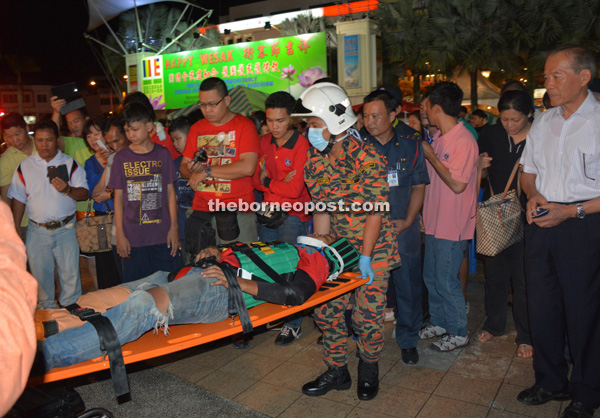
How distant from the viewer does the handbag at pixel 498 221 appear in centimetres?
399

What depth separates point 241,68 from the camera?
23141 mm

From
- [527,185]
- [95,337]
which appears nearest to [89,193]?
[95,337]

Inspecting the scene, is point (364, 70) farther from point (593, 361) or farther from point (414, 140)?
point (593, 361)

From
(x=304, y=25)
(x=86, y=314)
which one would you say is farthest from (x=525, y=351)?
(x=304, y=25)

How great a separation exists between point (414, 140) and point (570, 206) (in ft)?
4.79

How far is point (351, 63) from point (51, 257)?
17704mm

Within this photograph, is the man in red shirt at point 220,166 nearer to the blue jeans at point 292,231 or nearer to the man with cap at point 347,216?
the blue jeans at point 292,231

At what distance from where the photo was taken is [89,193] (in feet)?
17.3

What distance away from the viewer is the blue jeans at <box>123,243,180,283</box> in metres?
4.55

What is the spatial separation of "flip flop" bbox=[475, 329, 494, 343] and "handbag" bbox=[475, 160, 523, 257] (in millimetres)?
902

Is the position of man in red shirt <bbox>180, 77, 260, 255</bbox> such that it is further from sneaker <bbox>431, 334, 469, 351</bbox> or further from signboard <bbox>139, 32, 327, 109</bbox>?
signboard <bbox>139, 32, 327, 109</bbox>

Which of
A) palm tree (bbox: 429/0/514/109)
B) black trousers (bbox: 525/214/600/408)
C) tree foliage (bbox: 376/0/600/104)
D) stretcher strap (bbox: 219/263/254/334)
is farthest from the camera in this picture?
palm tree (bbox: 429/0/514/109)

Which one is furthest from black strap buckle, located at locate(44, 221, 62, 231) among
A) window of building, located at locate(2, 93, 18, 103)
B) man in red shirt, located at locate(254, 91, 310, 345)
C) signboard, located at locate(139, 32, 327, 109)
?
window of building, located at locate(2, 93, 18, 103)

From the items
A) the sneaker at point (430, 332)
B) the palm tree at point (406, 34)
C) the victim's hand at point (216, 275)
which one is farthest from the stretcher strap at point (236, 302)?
the palm tree at point (406, 34)
